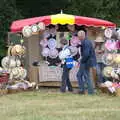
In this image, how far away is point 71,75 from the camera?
16922mm

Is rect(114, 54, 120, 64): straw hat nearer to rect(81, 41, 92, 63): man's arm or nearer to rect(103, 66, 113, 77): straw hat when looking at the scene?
rect(103, 66, 113, 77): straw hat

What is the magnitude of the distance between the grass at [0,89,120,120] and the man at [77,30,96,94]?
0.49 m

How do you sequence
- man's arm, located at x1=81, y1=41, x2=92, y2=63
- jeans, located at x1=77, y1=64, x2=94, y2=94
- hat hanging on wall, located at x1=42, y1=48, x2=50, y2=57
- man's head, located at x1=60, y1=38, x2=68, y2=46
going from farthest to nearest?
Result: hat hanging on wall, located at x1=42, y1=48, x2=50, y2=57
man's head, located at x1=60, y1=38, x2=68, y2=46
jeans, located at x1=77, y1=64, x2=94, y2=94
man's arm, located at x1=81, y1=41, x2=92, y2=63

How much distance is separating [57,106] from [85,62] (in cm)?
280

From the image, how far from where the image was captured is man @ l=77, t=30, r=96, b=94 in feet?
48.9

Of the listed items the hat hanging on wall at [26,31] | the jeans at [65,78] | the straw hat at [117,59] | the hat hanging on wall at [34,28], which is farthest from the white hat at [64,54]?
the straw hat at [117,59]

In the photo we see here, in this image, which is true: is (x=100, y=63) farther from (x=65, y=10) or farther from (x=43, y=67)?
(x=65, y=10)

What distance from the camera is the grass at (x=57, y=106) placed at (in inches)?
433

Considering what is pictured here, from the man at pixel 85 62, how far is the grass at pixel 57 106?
1.62ft

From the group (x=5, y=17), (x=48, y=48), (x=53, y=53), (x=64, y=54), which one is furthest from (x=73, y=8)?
(x=64, y=54)

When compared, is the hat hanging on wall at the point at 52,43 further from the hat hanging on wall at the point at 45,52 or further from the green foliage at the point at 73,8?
the green foliage at the point at 73,8

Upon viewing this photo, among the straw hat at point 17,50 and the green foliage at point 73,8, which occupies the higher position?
the green foliage at point 73,8

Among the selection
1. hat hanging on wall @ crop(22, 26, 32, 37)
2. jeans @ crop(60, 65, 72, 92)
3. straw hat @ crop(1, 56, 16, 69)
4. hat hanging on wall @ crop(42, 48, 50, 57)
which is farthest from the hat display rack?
straw hat @ crop(1, 56, 16, 69)

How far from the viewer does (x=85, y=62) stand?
15086mm
